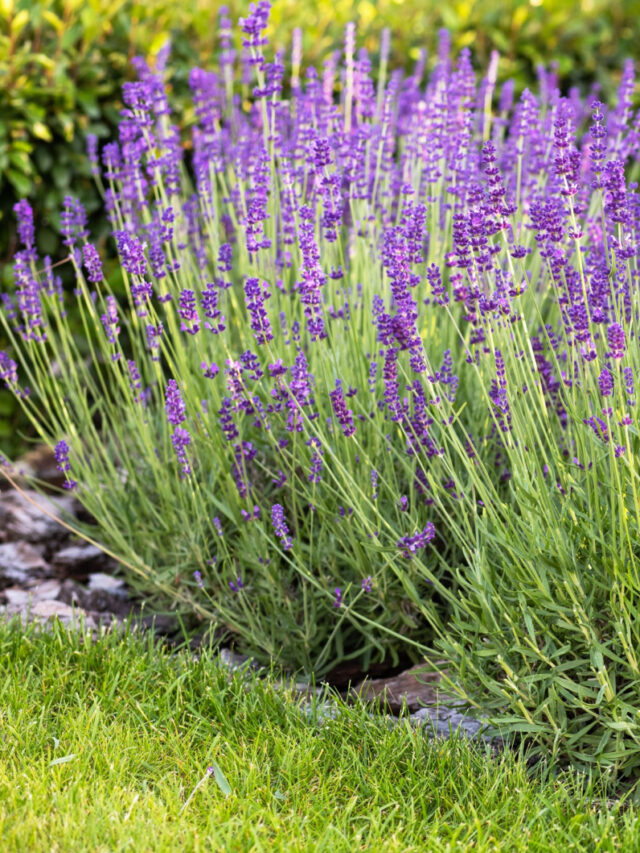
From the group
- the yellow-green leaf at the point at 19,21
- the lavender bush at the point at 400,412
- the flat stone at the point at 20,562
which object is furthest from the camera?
the yellow-green leaf at the point at 19,21

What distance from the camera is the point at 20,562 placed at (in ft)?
12.8

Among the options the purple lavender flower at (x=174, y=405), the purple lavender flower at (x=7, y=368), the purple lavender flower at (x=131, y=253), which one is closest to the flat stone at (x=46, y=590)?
the purple lavender flower at (x=7, y=368)

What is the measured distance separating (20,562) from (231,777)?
1.84m

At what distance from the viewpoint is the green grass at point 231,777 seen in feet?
7.11

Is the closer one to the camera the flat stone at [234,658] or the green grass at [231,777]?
the green grass at [231,777]

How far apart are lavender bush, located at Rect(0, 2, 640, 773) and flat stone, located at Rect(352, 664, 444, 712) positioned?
110mm

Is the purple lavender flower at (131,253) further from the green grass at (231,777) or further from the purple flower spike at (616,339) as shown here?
the purple flower spike at (616,339)

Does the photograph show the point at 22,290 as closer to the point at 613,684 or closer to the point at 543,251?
the point at 543,251

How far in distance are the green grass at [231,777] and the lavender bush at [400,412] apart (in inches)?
7.7

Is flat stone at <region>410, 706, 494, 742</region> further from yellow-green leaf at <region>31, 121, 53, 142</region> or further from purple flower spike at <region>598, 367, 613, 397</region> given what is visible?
yellow-green leaf at <region>31, 121, 53, 142</region>

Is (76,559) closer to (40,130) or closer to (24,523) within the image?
(24,523)

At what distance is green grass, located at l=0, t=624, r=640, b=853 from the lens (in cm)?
217

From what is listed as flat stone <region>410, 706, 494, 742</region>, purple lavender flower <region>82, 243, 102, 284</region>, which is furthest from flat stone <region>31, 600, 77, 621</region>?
flat stone <region>410, 706, 494, 742</region>

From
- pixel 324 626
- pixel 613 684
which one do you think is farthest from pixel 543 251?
pixel 324 626
